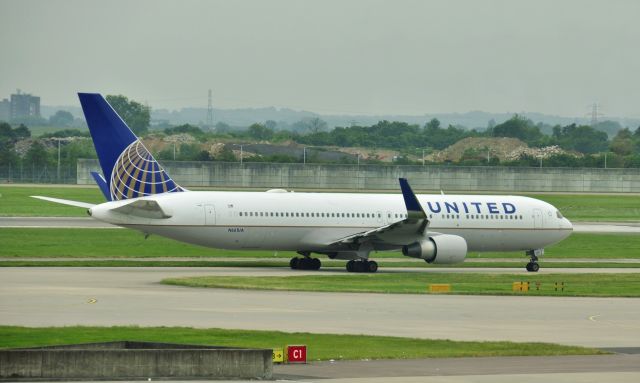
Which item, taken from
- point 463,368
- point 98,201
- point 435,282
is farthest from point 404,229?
point 98,201

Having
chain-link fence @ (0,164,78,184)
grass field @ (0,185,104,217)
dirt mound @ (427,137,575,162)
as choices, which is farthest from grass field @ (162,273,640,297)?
dirt mound @ (427,137,575,162)

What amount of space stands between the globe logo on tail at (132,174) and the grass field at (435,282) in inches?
285

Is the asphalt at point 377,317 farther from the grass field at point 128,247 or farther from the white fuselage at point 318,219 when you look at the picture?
the grass field at point 128,247

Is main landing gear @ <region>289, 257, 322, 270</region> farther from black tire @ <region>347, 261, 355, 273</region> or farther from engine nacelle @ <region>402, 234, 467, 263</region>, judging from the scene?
engine nacelle @ <region>402, 234, 467, 263</region>

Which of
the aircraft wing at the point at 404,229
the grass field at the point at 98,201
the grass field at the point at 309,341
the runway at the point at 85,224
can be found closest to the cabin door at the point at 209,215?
the aircraft wing at the point at 404,229

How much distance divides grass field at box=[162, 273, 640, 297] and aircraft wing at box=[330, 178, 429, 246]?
2062mm

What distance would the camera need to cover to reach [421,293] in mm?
39000

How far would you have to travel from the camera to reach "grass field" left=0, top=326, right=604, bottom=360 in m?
24.5

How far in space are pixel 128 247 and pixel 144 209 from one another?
42.5 ft

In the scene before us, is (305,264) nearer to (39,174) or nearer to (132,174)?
(132,174)

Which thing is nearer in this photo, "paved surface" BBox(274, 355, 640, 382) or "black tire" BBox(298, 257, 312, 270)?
"paved surface" BBox(274, 355, 640, 382)

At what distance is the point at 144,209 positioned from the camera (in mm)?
45781

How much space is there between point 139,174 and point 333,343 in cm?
2308

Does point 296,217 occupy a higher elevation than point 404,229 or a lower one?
higher
